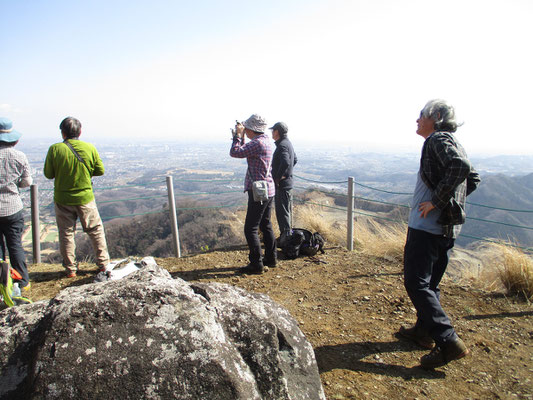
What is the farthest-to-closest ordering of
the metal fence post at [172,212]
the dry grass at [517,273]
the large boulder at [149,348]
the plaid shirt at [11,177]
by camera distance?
the metal fence post at [172,212] → the dry grass at [517,273] → the plaid shirt at [11,177] → the large boulder at [149,348]

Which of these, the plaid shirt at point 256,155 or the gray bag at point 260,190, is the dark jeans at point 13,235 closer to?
the plaid shirt at point 256,155

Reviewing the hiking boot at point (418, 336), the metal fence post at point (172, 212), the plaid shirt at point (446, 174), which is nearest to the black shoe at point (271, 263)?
the metal fence post at point (172, 212)

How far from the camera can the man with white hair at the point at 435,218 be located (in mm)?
2631

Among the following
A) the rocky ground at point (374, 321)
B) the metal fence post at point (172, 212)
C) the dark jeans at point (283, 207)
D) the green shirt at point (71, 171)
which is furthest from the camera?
the dark jeans at point (283, 207)

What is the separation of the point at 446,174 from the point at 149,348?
233 centimetres

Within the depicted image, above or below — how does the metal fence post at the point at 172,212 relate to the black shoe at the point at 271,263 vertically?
above

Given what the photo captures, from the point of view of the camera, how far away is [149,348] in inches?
60.8

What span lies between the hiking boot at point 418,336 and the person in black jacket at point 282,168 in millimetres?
2844

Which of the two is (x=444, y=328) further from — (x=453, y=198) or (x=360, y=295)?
(x=360, y=295)

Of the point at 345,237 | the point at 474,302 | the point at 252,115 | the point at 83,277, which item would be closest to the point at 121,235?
the point at 83,277

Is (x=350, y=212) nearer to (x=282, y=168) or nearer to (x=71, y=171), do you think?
(x=282, y=168)

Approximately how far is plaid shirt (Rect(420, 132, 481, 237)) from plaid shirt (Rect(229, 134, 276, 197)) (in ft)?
7.24

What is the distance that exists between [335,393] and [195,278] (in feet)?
9.79

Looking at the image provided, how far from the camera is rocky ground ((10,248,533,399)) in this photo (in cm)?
266
